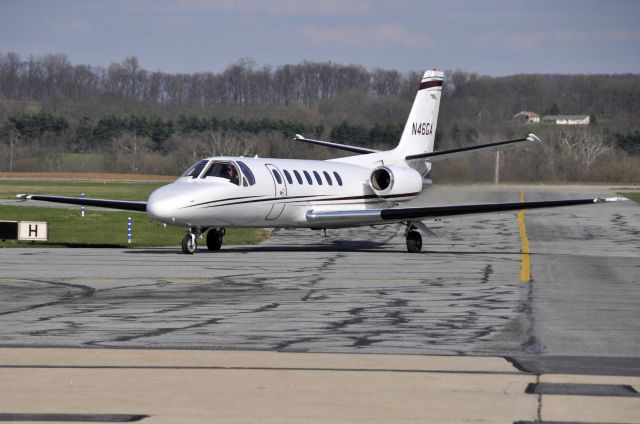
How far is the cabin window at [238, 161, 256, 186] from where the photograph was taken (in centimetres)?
2800

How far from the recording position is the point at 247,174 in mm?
28141

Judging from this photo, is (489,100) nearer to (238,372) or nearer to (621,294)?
(621,294)

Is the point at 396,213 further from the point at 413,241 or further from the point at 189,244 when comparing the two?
the point at 189,244

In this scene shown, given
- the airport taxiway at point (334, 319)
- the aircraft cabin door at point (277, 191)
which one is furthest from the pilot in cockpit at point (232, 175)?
the airport taxiway at point (334, 319)

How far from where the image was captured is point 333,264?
2512 centimetres

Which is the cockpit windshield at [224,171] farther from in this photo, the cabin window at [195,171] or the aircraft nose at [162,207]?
the aircraft nose at [162,207]

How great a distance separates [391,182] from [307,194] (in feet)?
9.63

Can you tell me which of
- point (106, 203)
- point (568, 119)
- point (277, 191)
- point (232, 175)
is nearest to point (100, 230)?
point (106, 203)

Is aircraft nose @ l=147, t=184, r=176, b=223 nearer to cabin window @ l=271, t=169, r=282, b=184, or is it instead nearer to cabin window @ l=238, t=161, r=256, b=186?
cabin window @ l=238, t=161, r=256, b=186

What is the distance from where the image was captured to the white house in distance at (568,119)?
285ft

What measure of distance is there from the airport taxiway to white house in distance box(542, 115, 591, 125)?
188 ft

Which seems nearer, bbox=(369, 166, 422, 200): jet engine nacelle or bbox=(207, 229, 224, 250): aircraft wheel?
bbox=(207, 229, 224, 250): aircraft wheel

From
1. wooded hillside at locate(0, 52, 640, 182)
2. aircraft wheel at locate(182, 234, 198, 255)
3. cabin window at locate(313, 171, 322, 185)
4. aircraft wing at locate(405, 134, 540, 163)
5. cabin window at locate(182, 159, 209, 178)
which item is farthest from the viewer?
wooded hillside at locate(0, 52, 640, 182)

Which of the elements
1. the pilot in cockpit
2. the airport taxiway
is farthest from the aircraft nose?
the pilot in cockpit
